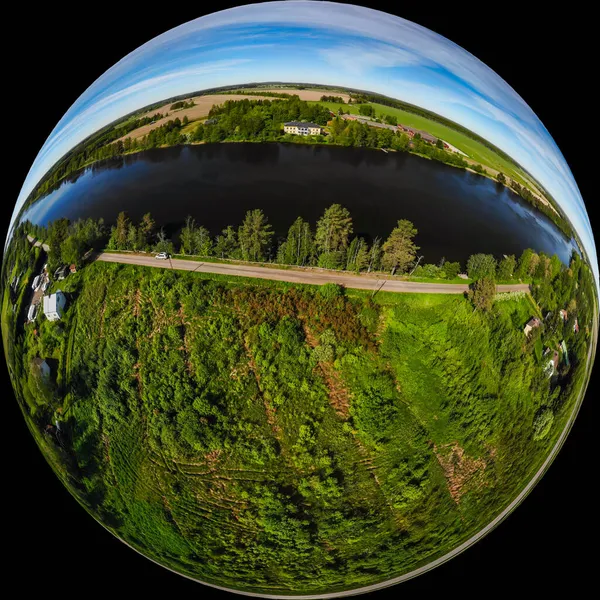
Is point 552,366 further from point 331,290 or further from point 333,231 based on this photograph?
point 333,231

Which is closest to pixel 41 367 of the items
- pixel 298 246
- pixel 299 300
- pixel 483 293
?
pixel 299 300

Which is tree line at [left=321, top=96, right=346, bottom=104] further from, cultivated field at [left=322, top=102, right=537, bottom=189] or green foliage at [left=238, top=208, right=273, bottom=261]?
green foliage at [left=238, top=208, right=273, bottom=261]

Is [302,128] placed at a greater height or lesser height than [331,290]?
greater

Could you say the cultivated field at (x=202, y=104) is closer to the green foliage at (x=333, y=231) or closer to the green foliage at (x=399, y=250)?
the green foliage at (x=333, y=231)

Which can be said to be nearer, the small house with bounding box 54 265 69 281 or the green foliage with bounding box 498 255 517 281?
the green foliage with bounding box 498 255 517 281

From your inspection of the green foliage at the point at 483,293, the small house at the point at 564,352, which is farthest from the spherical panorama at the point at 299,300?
the small house at the point at 564,352

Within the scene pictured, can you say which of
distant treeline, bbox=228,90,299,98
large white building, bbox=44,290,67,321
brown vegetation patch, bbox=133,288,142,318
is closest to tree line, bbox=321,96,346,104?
distant treeline, bbox=228,90,299,98

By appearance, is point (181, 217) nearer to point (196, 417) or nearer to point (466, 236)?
point (196, 417)

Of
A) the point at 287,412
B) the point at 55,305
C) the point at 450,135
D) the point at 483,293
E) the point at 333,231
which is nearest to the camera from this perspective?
the point at 333,231
